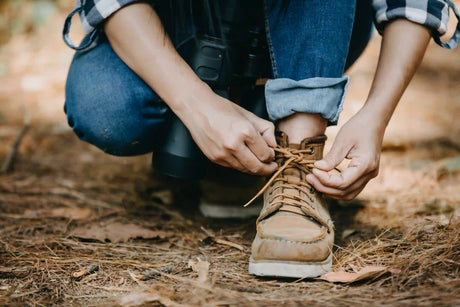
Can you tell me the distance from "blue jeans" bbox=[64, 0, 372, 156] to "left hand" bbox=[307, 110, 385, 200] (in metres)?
0.07

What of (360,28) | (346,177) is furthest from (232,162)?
(360,28)

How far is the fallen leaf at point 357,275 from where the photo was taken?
87 cm

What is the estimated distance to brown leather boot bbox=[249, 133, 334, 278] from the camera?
0.93 metres

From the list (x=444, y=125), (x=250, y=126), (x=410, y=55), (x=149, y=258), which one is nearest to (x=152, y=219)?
(x=149, y=258)

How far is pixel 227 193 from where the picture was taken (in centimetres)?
151

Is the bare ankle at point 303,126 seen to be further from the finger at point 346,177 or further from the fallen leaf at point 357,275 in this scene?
the fallen leaf at point 357,275

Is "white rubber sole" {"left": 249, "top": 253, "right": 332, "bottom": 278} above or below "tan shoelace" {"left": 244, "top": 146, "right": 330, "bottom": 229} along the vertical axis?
A: below

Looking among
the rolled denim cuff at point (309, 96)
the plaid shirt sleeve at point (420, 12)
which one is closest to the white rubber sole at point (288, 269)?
the rolled denim cuff at point (309, 96)

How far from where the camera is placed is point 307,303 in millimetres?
787

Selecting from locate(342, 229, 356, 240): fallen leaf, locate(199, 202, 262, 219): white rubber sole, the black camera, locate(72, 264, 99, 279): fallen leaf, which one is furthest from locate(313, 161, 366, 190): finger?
locate(72, 264, 99, 279): fallen leaf

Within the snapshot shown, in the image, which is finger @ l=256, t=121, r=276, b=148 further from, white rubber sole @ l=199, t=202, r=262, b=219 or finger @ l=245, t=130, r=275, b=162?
white rubber sole @ l=199, t=202, r=262, b=219

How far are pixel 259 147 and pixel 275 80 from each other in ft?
0.66

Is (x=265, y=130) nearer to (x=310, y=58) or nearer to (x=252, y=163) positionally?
(x=252, y=163)

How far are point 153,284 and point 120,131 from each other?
1.67 feet
